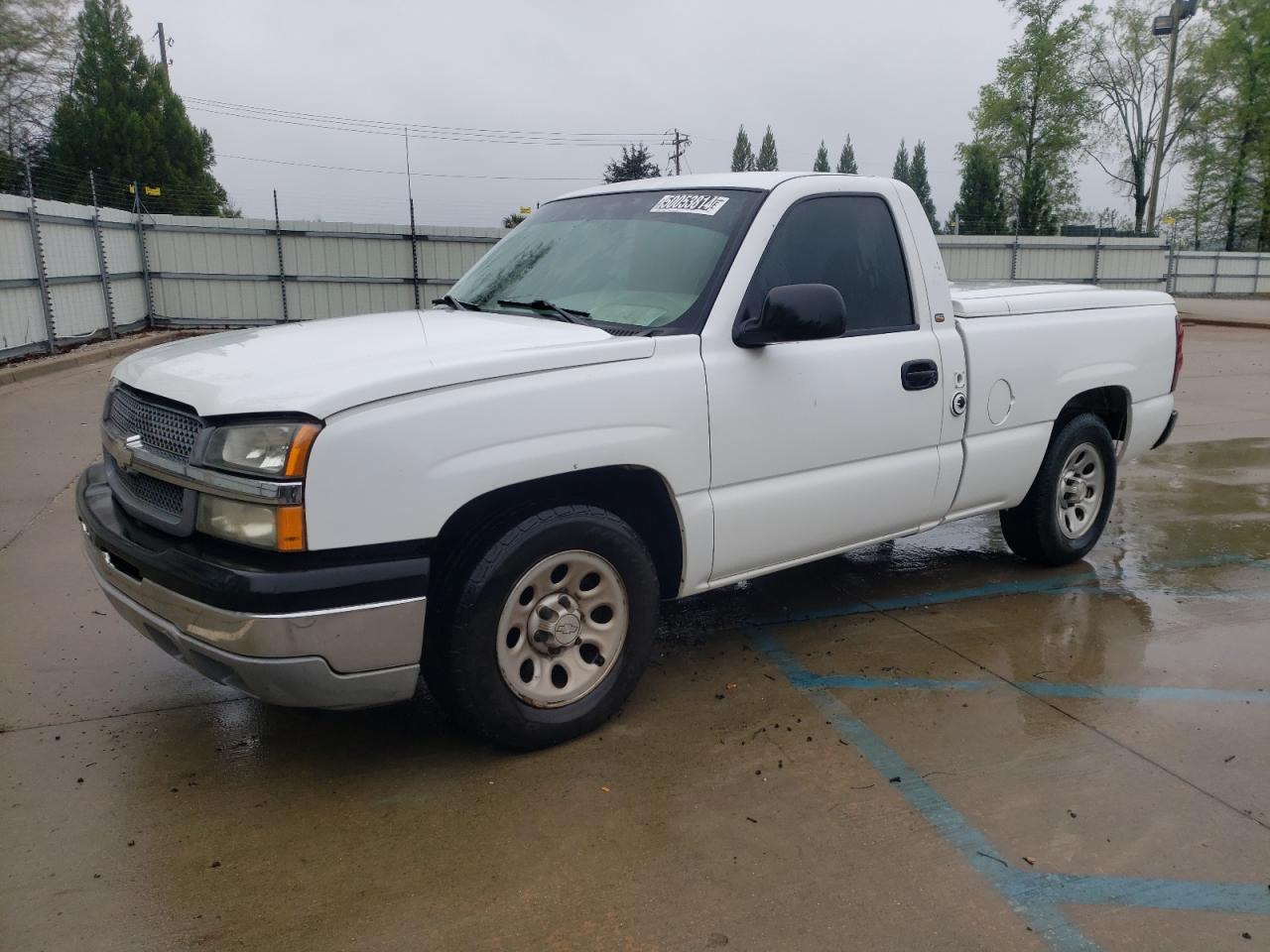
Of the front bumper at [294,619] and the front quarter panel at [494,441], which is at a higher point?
the front quarter panel at [494,441]

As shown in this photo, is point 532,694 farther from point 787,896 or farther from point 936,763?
point 936,763

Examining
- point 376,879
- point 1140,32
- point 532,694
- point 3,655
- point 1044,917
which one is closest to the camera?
point 1044,917

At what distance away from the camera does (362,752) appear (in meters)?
3.52

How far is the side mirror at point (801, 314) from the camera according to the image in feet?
11.6

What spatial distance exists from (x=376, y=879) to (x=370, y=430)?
126 cm

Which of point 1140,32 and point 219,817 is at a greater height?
point 1140,32

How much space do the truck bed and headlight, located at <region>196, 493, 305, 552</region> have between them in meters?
3.11

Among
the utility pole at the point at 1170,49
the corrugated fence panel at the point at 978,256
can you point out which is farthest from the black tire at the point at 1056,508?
the utility pole at the point at 1170,49

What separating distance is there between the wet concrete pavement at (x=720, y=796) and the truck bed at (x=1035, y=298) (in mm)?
1480

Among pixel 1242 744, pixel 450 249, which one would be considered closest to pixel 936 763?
pixel 1242 744

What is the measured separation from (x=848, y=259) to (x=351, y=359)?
219 cm

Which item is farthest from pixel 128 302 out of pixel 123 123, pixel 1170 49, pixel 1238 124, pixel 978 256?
pixel 1238 124

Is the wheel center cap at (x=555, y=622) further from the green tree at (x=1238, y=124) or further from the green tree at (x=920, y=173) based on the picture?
the green tree at (x=920, y=173)

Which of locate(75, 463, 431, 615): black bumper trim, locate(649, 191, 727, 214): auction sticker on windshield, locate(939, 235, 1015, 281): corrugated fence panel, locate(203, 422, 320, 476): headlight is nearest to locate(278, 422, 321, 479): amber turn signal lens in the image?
locate(203, 422, 320, 476): headlight
